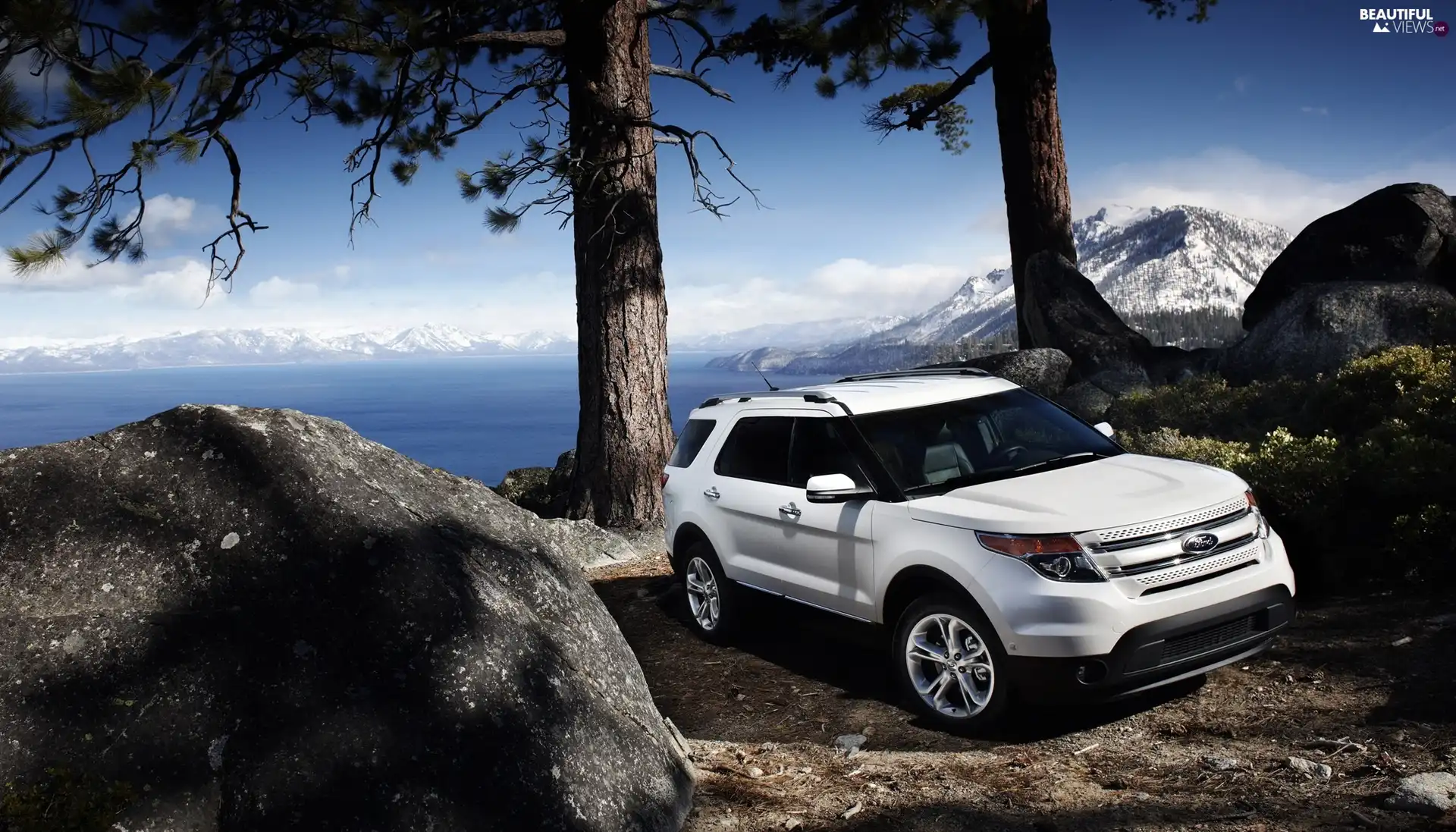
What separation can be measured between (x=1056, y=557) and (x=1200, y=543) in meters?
0.78

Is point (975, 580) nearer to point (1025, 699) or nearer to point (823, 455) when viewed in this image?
point (1025, 699)

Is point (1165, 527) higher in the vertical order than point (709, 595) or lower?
higher

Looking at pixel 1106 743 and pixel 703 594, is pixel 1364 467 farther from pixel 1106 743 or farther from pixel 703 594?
pixel 703 594

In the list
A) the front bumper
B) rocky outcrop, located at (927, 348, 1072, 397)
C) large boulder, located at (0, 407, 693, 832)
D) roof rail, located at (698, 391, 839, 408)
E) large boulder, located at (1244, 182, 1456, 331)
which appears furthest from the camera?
rocky outcrop, located at (927, 348, 1072, 397)

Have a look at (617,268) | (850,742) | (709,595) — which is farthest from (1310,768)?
(617,268)

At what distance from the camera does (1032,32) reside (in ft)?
50.5

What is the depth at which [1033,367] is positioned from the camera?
14.2 m

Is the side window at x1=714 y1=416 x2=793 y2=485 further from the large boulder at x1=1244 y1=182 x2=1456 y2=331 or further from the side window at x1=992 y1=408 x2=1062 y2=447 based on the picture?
the large boulder at x1=1244 y1=182 x2=1456 y2=331

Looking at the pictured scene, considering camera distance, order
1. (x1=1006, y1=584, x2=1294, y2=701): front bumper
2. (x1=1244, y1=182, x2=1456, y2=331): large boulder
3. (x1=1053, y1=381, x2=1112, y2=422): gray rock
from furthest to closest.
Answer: (x1=1244, y1=182, x2=1456, y2=331): large boulder → (x1=1053, y1=381, x2=1112, y2=422): gray rock → (x1=1006, y1=584, x2=1294, y2=701): front bumper

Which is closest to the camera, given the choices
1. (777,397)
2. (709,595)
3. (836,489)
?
(836,489)

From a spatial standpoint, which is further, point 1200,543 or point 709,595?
point 709,595

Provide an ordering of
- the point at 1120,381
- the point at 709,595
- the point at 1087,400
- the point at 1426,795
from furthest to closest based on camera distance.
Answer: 1. the point at 1120,381
2. the point at 1087,400
3. the point at 709,595
4. the point at 1426,795

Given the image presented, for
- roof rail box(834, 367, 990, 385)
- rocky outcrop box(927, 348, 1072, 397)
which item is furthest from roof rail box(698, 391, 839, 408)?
rocky outcrop box(927, 348, 1072, 397)

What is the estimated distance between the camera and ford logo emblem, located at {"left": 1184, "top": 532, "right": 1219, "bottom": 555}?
493 centimetres
